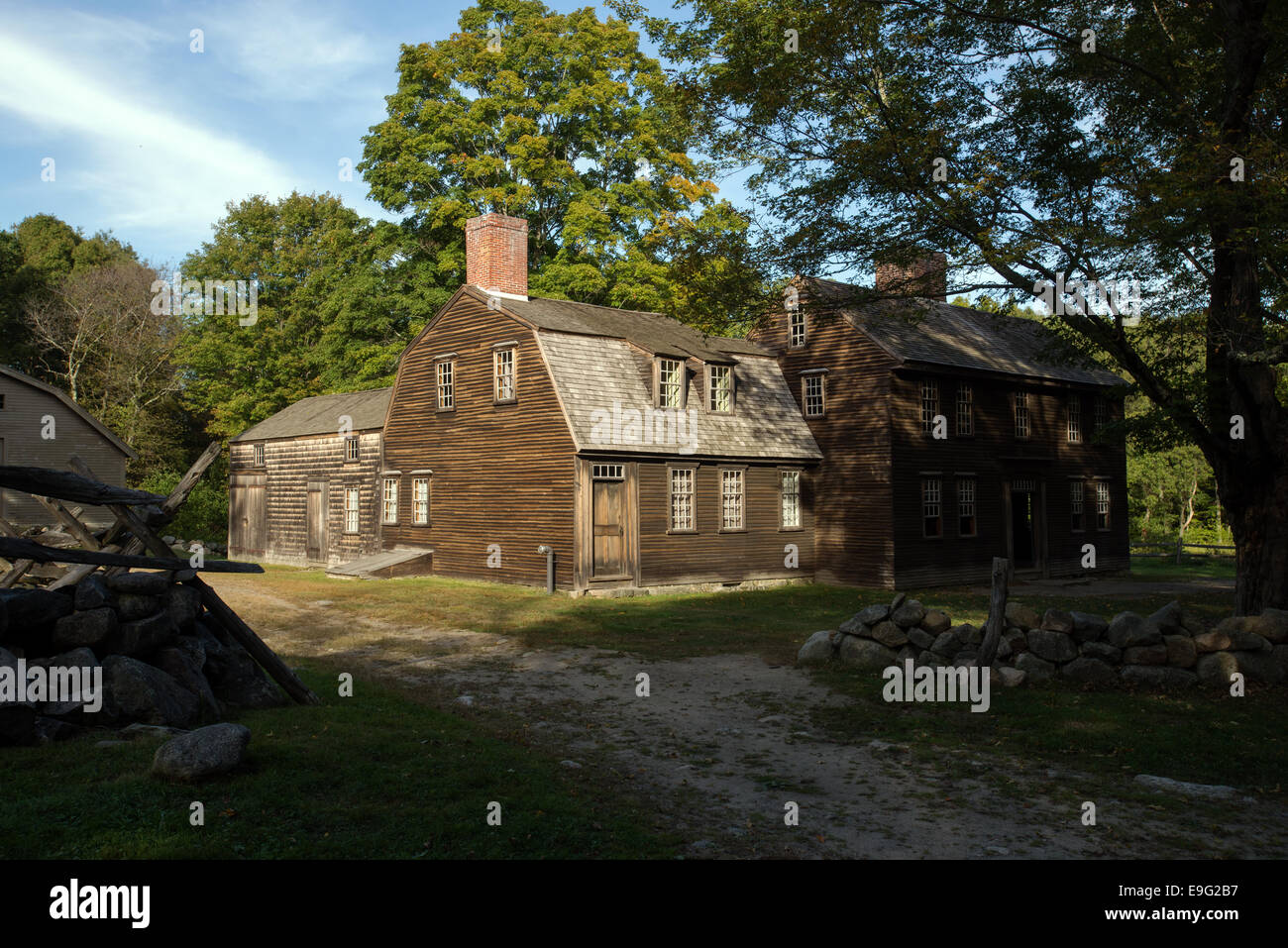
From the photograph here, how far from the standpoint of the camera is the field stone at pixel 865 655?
1278 cm

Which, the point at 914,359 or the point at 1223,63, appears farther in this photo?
the point at 914,359

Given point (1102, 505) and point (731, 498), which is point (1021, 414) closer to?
point (1102, 505)

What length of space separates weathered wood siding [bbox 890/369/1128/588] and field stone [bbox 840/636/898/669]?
44.8ft

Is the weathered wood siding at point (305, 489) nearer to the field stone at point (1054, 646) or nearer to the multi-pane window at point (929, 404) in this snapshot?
the multi-pane window at point (929, 404)

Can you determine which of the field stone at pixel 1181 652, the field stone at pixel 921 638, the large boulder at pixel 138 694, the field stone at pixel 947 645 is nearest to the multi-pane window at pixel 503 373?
the field stone at pixel 921 638

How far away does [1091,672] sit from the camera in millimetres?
11891

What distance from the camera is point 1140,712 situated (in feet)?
34.7

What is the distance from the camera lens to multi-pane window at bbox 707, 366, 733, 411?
26.8 metres

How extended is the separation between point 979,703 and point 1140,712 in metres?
1.75

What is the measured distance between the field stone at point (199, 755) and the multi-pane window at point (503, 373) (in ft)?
60.6

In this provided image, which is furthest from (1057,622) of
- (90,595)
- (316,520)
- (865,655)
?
(316,520)

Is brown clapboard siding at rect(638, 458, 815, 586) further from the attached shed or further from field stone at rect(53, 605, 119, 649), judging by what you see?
field stone at rect(53, 605, 119, 649)
